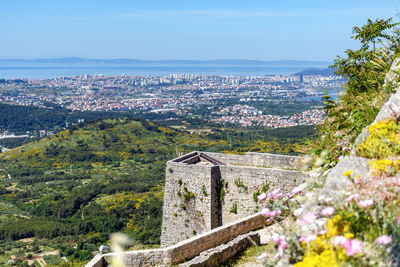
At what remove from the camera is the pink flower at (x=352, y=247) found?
105 inches

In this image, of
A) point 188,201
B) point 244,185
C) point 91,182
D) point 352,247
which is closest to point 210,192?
point 188,201

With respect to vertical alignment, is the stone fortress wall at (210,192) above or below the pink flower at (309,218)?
below

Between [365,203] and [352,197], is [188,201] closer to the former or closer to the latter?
[352,197]

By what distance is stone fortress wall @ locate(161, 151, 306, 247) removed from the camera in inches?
408

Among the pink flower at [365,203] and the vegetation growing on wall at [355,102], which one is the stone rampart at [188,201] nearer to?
the vegetation growing on wall at [355,102]

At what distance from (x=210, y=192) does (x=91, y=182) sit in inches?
2295

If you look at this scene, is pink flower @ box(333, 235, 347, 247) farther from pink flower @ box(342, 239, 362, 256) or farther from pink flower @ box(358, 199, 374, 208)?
pink flower @ box(358, 199, 374, 208)

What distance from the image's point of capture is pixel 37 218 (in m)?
47.8

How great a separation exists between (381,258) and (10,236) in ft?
146

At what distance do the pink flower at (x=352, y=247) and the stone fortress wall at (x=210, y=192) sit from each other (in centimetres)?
715

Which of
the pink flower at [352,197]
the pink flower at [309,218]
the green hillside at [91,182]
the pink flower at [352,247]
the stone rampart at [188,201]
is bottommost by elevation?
the green hillside at [91,182]

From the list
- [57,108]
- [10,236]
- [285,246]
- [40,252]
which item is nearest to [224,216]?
[285,246]

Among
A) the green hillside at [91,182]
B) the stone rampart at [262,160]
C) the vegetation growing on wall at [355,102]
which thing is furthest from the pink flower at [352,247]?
the stone rampart at [262,160]

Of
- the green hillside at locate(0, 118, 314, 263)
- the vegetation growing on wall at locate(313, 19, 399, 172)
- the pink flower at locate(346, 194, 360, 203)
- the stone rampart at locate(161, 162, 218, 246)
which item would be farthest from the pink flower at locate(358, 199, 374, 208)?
the stone rampart at locate(161, 162, 218, 246)
